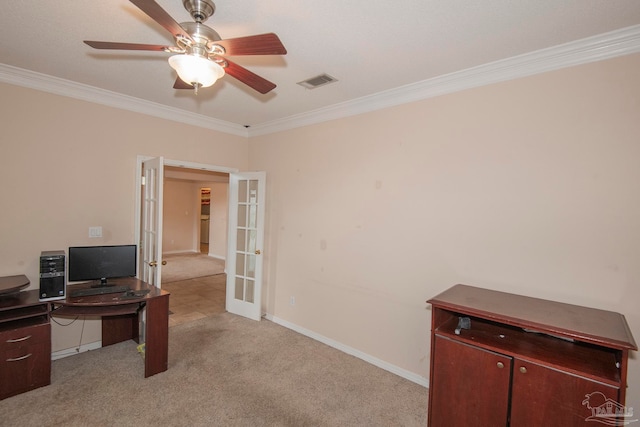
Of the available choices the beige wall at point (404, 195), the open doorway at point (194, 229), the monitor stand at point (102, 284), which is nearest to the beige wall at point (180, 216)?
the open doorway at point (194, 229)

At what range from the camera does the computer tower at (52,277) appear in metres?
2.53

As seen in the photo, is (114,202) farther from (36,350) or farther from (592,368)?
(592,368)

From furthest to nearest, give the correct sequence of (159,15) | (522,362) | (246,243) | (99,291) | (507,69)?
(246,243) < (99,291) < (507,69) < (522,362) < (159,15)

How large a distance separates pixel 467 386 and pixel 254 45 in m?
2.35

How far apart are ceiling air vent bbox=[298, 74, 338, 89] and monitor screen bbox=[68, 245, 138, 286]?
2451 mm

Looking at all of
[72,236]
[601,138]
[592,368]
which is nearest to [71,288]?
[72,236]

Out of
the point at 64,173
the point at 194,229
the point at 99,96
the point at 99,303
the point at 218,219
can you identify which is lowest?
the point at 99,303

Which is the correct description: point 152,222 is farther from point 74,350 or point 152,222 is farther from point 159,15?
point 159,15

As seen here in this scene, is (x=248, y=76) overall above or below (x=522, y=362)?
above

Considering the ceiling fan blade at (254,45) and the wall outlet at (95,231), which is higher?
the ceiling fan blade at (254,45)

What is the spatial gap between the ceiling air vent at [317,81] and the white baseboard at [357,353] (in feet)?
9.14

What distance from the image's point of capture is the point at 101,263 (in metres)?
3.01

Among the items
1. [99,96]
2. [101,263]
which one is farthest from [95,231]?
[99,96]

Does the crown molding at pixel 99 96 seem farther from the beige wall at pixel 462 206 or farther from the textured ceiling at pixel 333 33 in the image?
A: the beige wall at pixel 462 206
